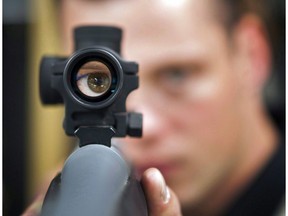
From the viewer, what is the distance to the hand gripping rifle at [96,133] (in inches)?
15.3

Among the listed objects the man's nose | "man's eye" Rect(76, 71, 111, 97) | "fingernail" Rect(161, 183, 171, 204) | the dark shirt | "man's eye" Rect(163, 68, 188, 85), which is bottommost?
the dark shirt

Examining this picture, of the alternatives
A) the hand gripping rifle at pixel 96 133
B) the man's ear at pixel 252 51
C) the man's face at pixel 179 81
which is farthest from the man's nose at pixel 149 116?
the hand gripping rifle at pixel 96 133

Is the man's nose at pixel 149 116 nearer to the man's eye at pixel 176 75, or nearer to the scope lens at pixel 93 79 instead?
the man's eye at pixel 176 75

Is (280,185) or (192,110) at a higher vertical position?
(192,110)

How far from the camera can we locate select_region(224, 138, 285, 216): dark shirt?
4.20ft

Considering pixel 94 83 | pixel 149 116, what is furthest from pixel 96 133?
pixel 149 116

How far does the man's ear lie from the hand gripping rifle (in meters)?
0.83

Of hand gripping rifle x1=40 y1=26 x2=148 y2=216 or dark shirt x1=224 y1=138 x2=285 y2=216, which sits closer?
hand gripping rifle x1=40 y1=26 x2=148 y2=216

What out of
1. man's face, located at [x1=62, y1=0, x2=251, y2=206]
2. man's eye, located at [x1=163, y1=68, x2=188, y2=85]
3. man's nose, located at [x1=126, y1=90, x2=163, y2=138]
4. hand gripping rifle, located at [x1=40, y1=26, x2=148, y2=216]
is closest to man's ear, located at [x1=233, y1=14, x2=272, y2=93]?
man's face, located at [x1=62, y1=0, x2=251, y2=206]

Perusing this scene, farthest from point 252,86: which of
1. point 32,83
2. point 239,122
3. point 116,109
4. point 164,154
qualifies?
point 116,109

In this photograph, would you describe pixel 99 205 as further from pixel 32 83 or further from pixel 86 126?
pixel 32 83

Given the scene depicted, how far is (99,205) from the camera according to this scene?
15.1 inches

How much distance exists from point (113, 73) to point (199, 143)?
81 centimetres

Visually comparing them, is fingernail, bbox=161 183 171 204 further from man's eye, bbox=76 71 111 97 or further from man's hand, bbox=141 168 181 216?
man's eye, bbox=76 71 111 97
